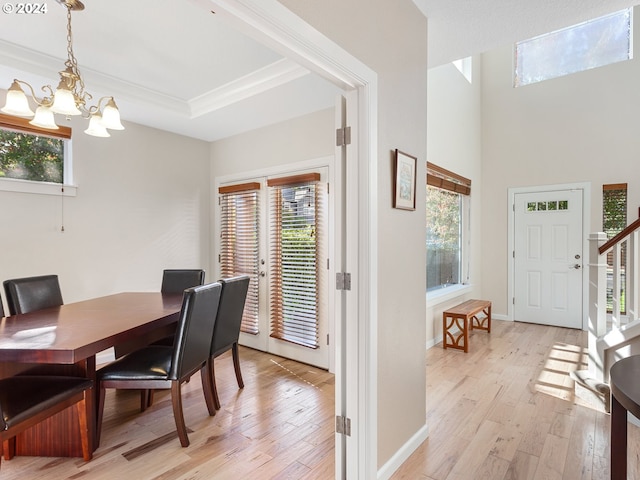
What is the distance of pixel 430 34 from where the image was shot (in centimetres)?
233

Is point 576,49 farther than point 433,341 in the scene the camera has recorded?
Yes

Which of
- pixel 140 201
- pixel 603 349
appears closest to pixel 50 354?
pixel 140 201

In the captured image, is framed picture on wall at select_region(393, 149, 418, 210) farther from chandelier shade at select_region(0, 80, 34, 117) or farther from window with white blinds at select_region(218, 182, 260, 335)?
window with white blinds at select_region(218, 182, 260, 335)

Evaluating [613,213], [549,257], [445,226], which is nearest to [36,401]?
[445,226]

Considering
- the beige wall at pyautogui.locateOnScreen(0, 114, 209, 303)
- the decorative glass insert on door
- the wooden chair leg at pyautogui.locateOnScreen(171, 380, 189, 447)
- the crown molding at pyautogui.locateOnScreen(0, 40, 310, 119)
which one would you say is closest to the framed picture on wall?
the crown molding at pyautogui.locateOnScreen(0, 40, 310, 119)

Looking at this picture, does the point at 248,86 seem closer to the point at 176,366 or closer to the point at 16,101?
the point at 16,101

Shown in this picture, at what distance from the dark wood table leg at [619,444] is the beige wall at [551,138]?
14.3 ft

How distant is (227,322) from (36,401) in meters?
1.21

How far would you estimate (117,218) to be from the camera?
3.61 meters

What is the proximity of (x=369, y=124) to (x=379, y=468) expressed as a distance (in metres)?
1.71

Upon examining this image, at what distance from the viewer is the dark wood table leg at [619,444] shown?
121 cm

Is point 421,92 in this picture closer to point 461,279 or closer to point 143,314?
point 143,314

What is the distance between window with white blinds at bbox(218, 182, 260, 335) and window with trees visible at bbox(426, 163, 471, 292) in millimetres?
2062

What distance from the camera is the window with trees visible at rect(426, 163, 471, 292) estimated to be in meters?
4.27
